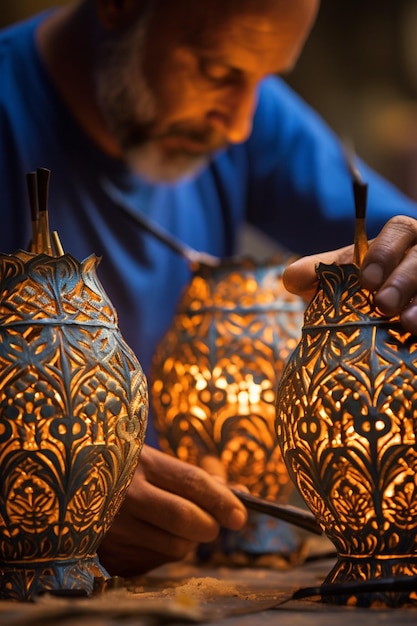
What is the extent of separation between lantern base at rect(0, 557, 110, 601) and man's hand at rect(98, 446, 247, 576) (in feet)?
0.78

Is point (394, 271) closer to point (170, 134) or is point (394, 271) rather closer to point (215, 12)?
point (215, 12)

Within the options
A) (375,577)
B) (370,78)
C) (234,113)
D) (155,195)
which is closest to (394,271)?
(375,577)

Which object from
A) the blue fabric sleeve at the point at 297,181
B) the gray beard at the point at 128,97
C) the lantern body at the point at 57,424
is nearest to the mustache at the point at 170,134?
the gray beard at the point at 128,97

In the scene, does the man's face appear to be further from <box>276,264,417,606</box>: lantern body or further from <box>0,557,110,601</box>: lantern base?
<box>0,557,110,601</box>: lantern base

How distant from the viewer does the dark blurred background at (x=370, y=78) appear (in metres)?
3.27

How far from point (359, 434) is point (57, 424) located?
298mm

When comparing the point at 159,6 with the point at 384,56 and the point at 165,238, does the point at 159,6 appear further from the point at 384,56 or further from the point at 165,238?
the point at 384,56

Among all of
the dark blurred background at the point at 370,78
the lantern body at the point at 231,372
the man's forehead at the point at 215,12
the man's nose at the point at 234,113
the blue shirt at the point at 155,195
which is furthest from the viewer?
the dark blurred background at the point at 370,78

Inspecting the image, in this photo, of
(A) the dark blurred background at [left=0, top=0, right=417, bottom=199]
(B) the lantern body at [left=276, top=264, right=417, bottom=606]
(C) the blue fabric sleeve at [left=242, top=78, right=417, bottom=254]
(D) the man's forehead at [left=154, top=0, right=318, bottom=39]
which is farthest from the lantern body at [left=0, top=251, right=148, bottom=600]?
(A) the dark blurred background at [left=0, top=0, right=417, bottom=199]

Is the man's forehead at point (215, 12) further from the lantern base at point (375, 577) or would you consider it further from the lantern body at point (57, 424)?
the lantern base at point (375, 577)

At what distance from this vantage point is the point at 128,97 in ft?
6.44

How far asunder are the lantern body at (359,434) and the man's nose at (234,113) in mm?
989

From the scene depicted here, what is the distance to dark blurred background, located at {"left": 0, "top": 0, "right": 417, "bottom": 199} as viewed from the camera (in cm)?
327

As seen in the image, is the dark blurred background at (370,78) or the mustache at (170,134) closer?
the mustache at (170,134)
